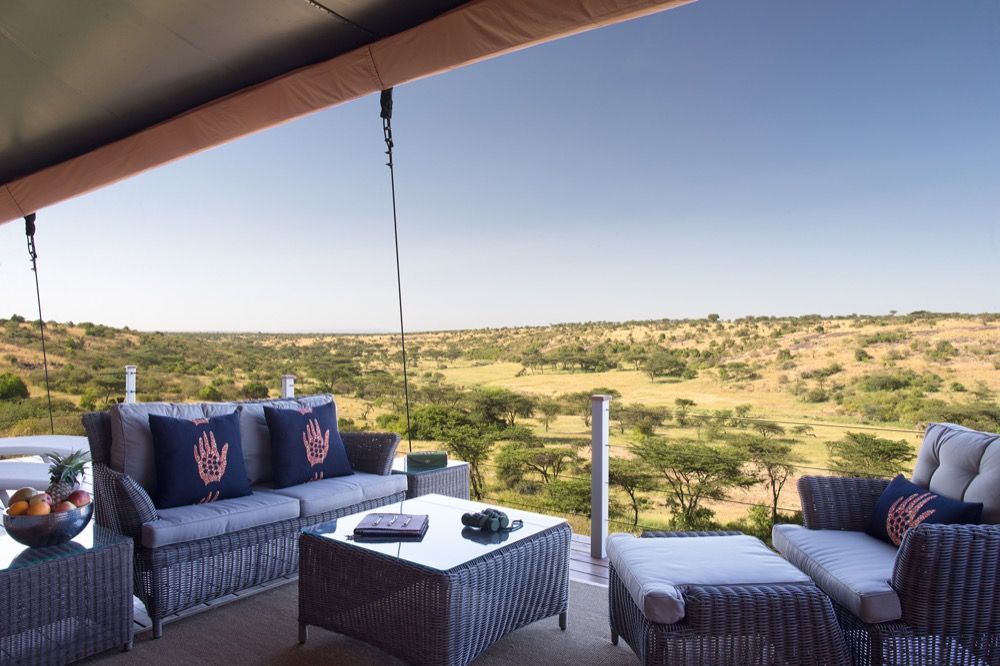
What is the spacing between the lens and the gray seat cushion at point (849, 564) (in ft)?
6.57

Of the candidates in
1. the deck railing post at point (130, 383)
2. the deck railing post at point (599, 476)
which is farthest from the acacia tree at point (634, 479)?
the deck railing post at point (130, 383)

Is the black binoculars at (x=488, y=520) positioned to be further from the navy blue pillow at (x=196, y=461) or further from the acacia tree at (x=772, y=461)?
the acacia tree at (x=772, y=461)

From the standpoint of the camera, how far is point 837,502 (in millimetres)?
2766

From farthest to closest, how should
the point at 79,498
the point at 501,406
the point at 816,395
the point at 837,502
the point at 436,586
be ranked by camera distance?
the point at 501,406, the point at 816,395, the point at 837,502, the point at 79,498, the point at 436,586

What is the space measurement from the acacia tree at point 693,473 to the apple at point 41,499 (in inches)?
338

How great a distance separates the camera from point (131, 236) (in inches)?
472

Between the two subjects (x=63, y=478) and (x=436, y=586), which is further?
(x=63, y=478)

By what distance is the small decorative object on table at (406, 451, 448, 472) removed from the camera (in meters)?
3.93

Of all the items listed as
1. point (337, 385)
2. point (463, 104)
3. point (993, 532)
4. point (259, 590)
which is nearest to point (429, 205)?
point (463, 104)

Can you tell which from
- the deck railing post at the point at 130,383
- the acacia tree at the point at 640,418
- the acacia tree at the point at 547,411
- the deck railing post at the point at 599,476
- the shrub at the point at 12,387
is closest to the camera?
the deck railing post at the point at 599,476

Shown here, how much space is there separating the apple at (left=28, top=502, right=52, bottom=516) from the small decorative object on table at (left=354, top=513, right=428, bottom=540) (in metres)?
1.13

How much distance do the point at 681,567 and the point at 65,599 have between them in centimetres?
218

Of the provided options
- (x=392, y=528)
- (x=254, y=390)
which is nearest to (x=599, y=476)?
(x=392, y=528)

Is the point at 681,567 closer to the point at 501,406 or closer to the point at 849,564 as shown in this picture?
the point at 849,564
